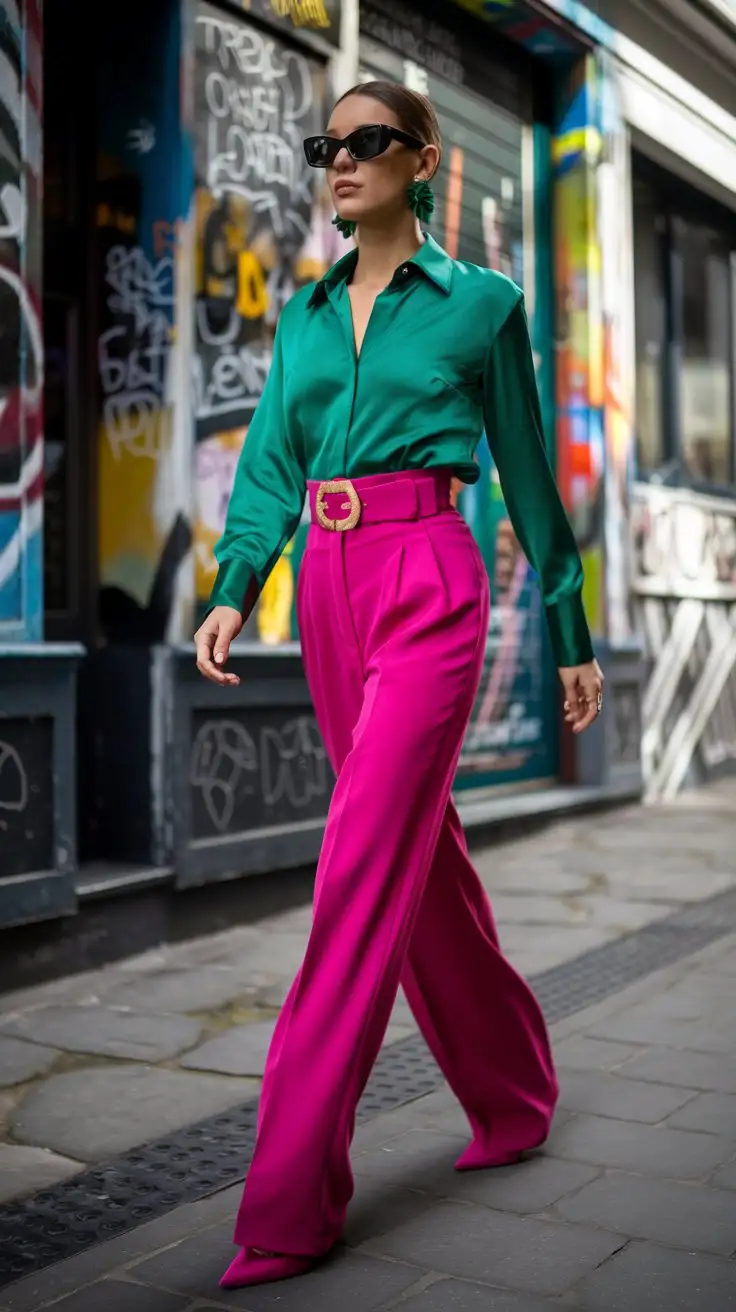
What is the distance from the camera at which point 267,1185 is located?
229 cm

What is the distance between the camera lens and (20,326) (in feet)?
14.2

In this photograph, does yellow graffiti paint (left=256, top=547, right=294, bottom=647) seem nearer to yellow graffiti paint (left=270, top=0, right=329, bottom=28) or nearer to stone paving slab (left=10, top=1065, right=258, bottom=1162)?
yellow graffiti paint (left=270, top=0, right=329, bottom=28)

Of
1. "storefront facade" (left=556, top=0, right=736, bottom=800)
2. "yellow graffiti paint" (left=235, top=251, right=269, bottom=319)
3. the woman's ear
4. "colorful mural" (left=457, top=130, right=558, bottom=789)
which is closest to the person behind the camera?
the woman's ear

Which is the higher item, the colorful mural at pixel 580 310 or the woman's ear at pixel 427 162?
the colorful mural at pixel 580 310

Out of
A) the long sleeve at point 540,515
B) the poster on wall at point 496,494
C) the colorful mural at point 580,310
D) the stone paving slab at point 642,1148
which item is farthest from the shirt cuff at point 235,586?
the colorful mural at point 580,310

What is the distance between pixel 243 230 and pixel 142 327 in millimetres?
635

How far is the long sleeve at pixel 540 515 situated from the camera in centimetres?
263

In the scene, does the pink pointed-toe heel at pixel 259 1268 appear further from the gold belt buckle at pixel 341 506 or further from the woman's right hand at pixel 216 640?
the gold belt buckle at pixel 341 506

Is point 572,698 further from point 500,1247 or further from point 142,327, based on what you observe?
point 142,327

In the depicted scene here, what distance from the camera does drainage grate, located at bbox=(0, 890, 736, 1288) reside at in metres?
2.52

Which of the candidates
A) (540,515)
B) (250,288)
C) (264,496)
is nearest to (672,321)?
(250,288)

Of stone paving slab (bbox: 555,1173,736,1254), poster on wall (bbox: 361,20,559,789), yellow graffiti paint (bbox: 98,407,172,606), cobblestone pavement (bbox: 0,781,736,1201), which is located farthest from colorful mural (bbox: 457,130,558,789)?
stone paving slab (bbox: 555,1173,736,1254)

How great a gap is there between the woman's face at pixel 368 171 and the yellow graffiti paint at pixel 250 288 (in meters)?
2.99

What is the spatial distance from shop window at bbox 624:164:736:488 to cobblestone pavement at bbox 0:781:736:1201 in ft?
12.8
